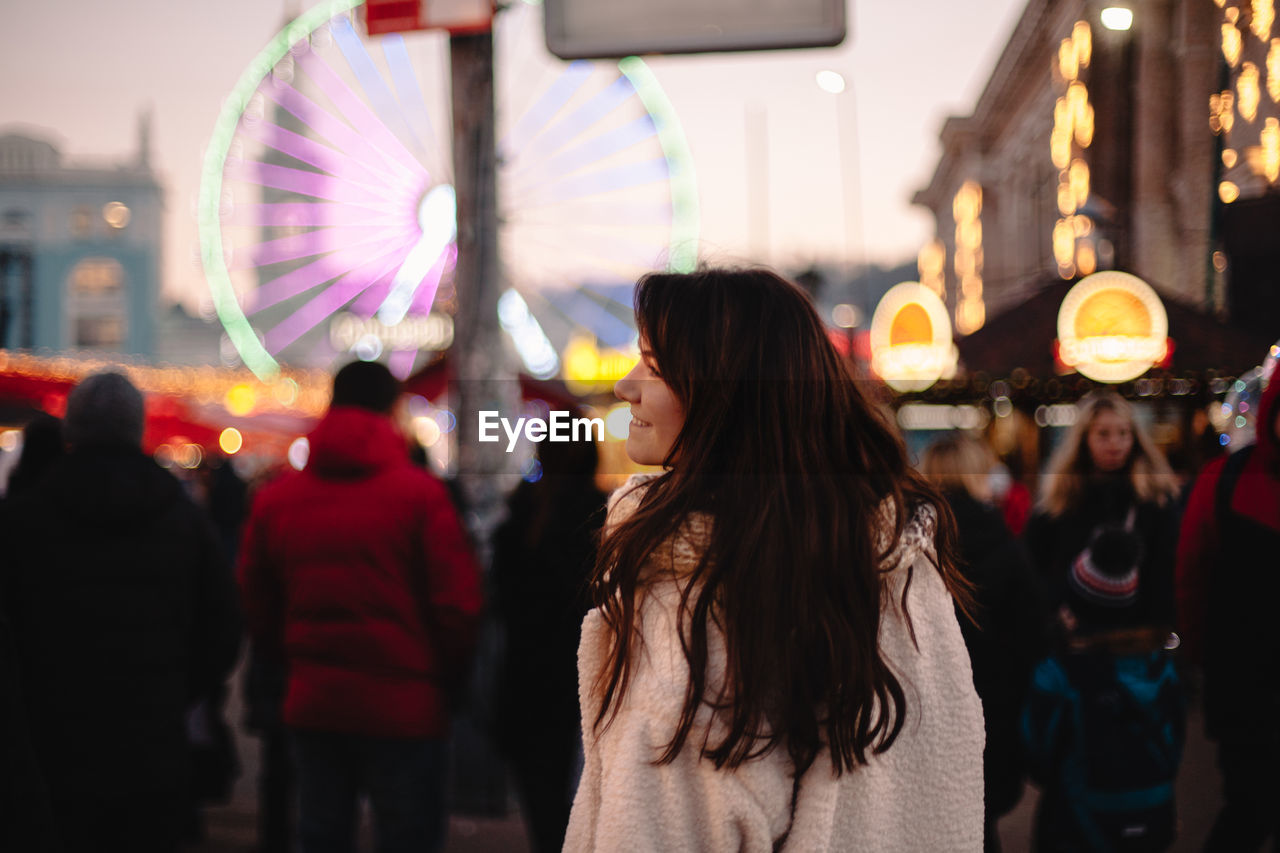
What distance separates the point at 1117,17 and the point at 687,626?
534 cm

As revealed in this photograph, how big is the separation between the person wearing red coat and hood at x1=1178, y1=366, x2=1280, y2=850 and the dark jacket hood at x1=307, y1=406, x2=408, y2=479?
2.21 meters

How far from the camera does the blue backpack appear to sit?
118 inches

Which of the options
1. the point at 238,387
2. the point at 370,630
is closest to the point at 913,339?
the point at 370,630

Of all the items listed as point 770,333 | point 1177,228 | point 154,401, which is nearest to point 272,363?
point 154,401

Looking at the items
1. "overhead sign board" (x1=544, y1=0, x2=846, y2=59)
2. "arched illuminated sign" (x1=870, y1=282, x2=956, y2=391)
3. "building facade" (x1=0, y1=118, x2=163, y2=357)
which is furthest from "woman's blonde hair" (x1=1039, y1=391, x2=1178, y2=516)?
"building facade" (x1=0, y1=118, x2=163, y2=357)

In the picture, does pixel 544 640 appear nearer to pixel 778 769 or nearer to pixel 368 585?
pixel 368 585

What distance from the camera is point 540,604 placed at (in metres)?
3.30

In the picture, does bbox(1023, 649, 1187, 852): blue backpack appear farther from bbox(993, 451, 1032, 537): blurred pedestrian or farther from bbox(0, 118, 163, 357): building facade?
bbox(0, 118, 163, 357): building facade

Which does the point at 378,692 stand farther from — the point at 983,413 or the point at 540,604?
the point at 983,413

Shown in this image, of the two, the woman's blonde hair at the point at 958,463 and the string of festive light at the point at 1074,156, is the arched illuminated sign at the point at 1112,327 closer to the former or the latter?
the string of festive light at the point at 1074,156

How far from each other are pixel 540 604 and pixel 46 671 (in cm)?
131

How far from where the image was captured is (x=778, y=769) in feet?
4.30

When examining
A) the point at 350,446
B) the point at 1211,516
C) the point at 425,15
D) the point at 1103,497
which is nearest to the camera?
the point at 1211,516

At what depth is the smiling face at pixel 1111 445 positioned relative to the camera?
3795 mm
